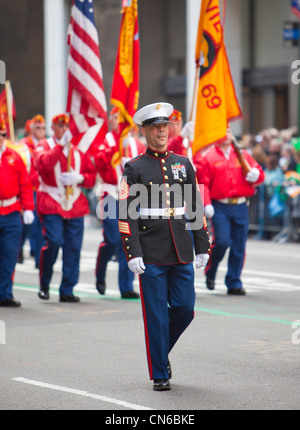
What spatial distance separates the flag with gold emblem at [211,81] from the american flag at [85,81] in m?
1.20

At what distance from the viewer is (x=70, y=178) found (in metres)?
11.0

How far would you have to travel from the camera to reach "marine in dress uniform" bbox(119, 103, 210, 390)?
22.2 ft

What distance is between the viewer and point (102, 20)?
28.4m

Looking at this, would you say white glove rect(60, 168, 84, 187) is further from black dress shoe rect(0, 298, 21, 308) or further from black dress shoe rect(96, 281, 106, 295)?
black dress shoe rect(0, 298, 21, 308)

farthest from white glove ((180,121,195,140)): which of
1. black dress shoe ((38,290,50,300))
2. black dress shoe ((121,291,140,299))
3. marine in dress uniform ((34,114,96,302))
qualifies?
black dress shoe ((38,290,50,300))

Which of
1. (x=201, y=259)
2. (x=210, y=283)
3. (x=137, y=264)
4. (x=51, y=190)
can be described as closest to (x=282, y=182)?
(x=210, y=283)

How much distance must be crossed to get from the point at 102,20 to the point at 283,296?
1863cm

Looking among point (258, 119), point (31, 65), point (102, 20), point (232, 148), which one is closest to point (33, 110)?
point (31, 65)

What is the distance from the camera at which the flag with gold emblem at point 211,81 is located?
36.8 feet

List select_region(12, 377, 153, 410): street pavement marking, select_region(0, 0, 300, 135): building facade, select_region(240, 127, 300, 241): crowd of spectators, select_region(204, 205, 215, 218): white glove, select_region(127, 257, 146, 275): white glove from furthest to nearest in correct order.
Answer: select_region(0, 0, 300, 135): building facade
select_region(240, 127, 300, 241): crowd of spectators
select_region(204, 205, 215, 218): white glove
select_region(127, 257, 146, 275): white glove
select_region(12, 377, 153, 410): street pavement marking

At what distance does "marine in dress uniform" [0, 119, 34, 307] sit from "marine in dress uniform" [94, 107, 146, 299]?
3.53ft

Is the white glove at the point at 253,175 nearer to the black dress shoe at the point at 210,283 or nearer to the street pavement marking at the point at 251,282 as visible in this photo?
the black dress shoe at the point at 210,283

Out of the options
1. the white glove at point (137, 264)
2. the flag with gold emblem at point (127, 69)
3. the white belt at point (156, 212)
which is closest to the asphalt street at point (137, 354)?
the white glove at point (137, 264)
